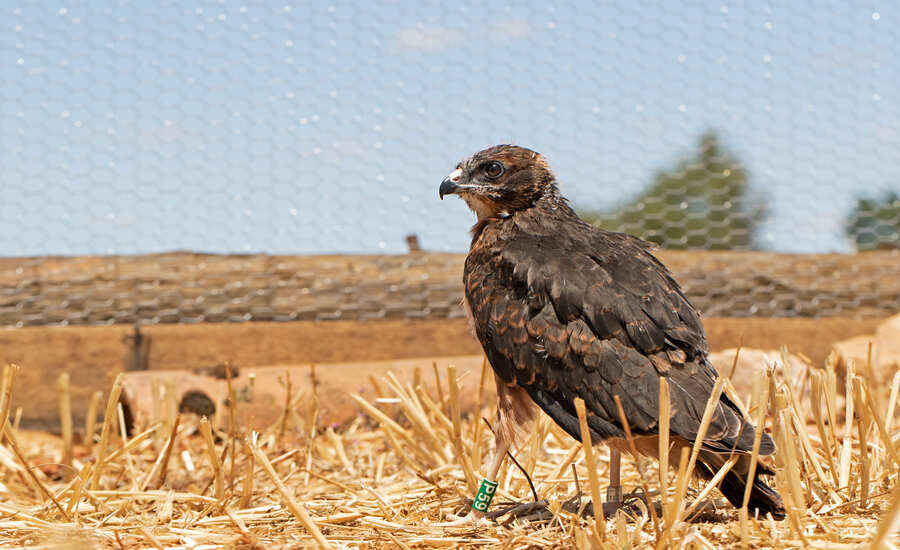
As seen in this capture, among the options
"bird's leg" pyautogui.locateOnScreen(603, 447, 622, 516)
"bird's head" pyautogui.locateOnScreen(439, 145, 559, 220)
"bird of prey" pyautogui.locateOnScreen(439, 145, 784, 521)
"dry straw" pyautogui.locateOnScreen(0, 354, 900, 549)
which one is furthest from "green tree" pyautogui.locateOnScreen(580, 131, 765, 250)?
"bird's leg" pyautogui.locateOnScreen(603, 447, 622, 516)

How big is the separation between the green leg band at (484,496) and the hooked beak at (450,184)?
3.91 ft

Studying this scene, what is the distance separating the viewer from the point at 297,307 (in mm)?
5773

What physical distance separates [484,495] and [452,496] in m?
0.45

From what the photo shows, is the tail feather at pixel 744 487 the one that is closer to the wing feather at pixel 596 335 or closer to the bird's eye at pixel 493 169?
the wing feather at pixel 596 335

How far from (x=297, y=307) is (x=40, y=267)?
1689 millimetres

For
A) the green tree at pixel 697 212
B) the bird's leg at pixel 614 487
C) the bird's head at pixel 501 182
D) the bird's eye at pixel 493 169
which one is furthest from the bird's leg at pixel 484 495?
the green tree at pixel 697 212

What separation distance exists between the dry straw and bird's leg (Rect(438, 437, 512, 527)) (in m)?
0.07

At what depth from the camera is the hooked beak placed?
136 inches

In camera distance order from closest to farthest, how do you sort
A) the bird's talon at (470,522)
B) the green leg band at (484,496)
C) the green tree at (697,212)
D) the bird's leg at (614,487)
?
the bird's talon at (470,522)
the green leg band at (484,496)
the bird's leg at (614,487)
the green tree at (697,212)

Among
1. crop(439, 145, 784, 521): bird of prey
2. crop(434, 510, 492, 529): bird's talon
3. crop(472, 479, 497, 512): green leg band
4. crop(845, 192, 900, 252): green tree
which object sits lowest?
crop(434, 510, 492, 529): bird's talon

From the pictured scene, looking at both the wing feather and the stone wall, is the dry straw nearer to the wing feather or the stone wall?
the wing feather

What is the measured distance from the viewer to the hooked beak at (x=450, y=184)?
345cm

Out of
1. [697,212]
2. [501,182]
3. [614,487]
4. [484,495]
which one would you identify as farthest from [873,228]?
[484,495]

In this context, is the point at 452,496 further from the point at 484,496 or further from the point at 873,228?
the point at 873,228
